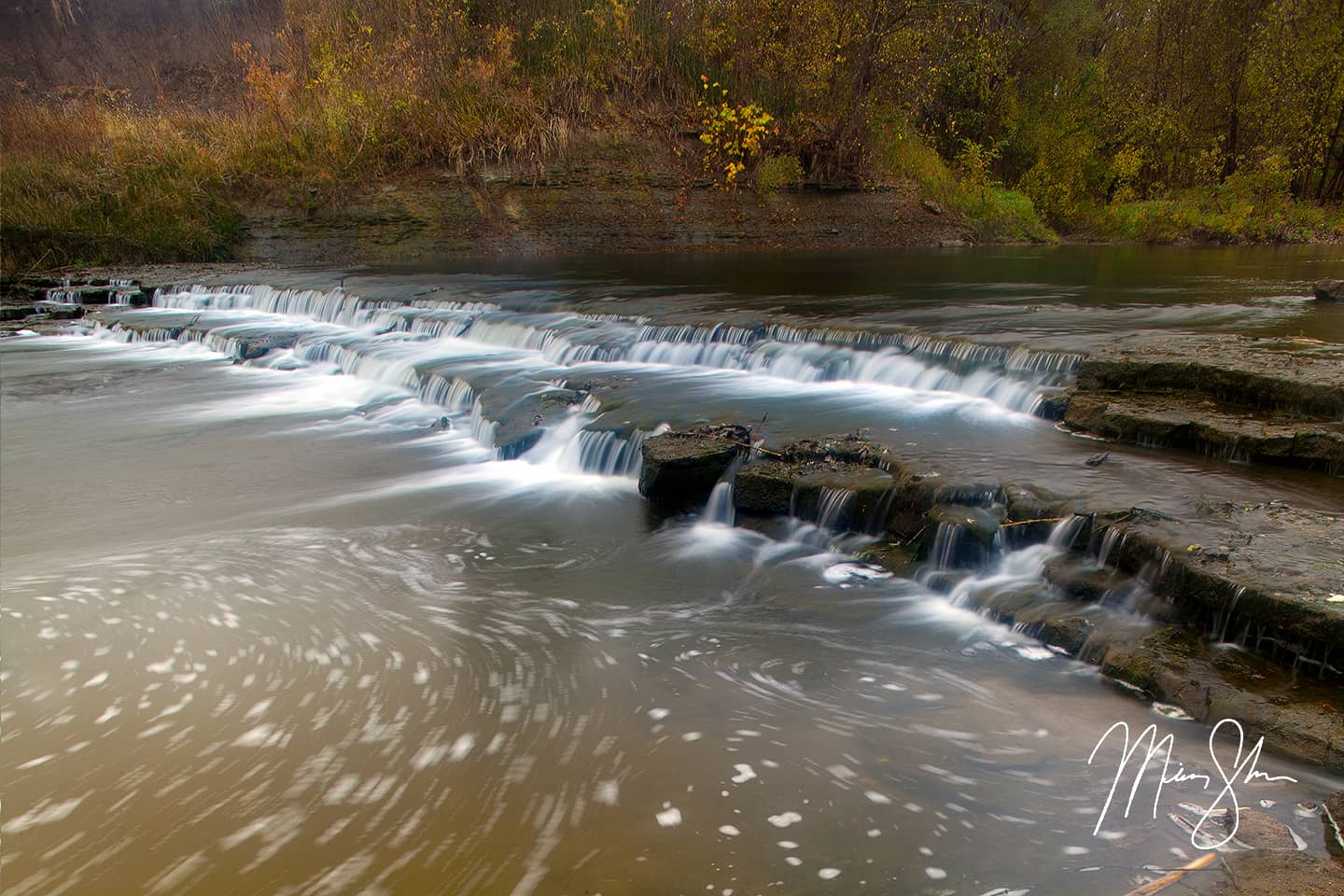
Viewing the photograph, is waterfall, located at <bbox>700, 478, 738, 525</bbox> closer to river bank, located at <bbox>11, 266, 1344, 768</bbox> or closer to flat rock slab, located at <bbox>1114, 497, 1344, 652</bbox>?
river bank, located at <bbox>11, 266, 1344, 768</bbox>

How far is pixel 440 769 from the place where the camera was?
11.2ft

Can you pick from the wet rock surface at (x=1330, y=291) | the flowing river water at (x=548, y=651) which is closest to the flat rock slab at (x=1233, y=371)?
the flowing river water at (x=548, y=651)

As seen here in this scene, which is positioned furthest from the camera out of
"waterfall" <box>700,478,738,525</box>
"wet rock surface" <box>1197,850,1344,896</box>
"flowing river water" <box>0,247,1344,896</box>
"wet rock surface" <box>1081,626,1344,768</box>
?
"waterfall" <box>700,478,738,525</box>

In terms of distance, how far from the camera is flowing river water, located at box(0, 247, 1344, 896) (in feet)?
9.72

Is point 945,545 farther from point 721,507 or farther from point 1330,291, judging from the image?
point 1330,291

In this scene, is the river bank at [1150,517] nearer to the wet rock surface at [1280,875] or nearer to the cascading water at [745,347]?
the cascading water at [745,347]

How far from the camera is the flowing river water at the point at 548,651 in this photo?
296 centimetres

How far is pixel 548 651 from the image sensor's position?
4461 mm

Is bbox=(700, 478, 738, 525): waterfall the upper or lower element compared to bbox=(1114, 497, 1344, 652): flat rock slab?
lower

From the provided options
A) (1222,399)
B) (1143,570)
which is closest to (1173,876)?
(1143,570)

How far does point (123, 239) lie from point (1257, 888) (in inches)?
875

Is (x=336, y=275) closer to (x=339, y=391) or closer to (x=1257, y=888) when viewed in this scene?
(x=339, y=391)
